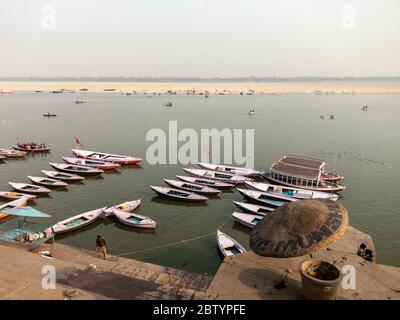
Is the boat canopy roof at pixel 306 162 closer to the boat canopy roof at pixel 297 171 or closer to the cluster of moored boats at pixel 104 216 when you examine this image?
the boat canopy roof at pixel 297 171

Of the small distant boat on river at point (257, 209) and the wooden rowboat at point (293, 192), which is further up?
the wooden rowboat at point (293, 192)

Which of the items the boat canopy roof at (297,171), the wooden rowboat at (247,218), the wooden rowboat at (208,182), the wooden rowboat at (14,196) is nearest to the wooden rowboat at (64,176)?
the wooden rowboat at (14,196)

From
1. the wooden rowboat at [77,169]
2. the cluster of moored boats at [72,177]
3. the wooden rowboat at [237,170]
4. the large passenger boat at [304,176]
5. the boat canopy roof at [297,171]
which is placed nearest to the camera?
the cluster of moored boats at [72,177]

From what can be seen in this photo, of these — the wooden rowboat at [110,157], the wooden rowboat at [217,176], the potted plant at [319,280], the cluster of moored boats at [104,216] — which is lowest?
the cluster of moored boats at [104,216]

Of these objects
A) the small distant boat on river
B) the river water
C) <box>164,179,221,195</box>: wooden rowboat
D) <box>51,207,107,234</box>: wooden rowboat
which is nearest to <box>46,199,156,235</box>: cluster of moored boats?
<box>51,207,107,234</box>: wooden rowboat

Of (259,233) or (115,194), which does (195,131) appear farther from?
(259,233)

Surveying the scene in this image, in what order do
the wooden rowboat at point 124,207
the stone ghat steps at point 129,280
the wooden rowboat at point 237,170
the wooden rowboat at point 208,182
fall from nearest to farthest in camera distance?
the stone ghat steps at point 129,280, the wooden rowboat at point 124,207, the wooden rowboat at point 208,182, the wooden rowboat at point 237,170
